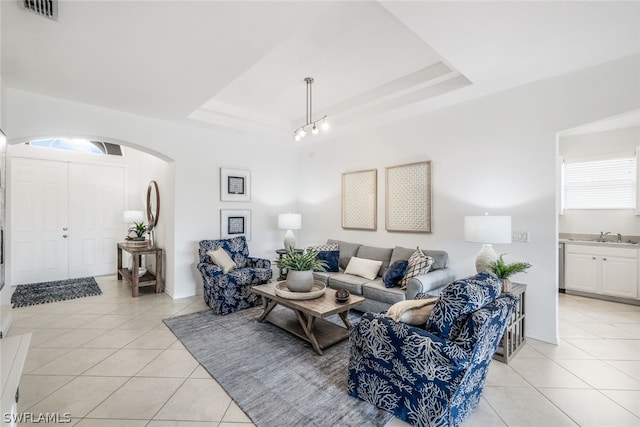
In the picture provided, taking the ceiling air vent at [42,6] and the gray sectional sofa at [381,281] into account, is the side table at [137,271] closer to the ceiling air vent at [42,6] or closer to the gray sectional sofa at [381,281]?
the gray sectional sofa at [381,281]

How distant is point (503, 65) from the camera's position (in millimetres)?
2742

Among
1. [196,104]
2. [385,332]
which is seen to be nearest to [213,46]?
[196,104]

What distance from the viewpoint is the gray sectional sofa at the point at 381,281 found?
10.4 ft

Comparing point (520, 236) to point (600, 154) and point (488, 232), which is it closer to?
point (488, 232)

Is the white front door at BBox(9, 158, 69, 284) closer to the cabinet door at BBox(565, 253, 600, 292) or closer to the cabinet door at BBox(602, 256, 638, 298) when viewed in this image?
the cabinet door at BBox(565, 253, 600, 292)

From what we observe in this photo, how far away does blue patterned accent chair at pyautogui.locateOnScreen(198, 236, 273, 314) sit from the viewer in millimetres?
3799

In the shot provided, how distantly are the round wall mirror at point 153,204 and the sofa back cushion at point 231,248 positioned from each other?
5.35ft

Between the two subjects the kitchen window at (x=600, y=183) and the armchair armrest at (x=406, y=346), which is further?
the kitchen window at (x=600, y=183)

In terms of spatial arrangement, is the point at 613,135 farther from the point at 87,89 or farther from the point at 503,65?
the point at 87,89

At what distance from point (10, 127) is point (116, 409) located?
3.32m

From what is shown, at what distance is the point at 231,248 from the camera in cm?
457

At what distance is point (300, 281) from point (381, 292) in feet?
3.43

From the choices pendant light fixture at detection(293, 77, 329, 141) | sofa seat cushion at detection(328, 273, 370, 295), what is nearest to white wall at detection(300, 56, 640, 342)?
sofa seat cushion at detection(328, 273, 370, 295)

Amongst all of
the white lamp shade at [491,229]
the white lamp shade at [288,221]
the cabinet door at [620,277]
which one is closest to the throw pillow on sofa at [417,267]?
the white lamp shade at [491,229]
